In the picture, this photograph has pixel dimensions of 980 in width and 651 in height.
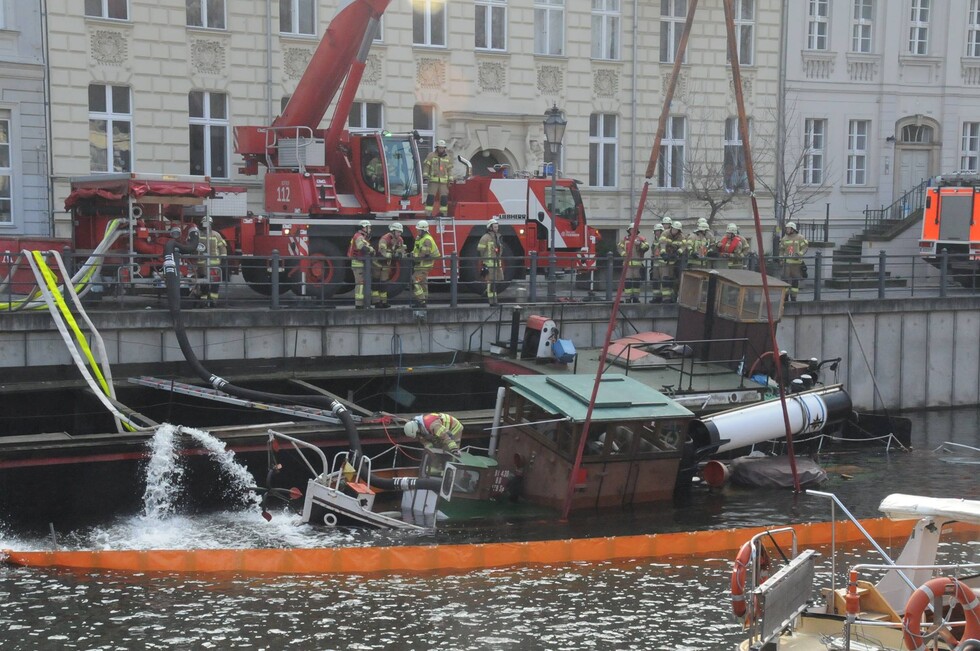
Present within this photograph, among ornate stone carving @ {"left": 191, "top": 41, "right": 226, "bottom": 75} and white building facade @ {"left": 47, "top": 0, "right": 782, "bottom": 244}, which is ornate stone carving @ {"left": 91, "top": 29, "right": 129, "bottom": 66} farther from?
ornate stone carving @ {"left": 191, "top": 41, "right": 226, "bottom": 75}

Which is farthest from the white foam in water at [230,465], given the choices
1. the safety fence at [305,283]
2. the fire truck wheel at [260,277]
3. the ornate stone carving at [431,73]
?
the ornate stone carving at [431,73]

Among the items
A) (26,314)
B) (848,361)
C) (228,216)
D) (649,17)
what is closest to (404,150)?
(228,216)

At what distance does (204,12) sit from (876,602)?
1014 inches

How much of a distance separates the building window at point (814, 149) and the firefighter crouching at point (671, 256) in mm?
16245

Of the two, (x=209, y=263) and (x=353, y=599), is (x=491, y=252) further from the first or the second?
(x=353, y=599)

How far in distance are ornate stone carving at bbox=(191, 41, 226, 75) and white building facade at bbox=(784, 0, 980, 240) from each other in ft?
58.9

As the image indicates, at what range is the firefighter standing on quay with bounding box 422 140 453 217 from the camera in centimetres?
2505

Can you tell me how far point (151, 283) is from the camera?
20891 mm

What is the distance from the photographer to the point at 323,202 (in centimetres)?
2425

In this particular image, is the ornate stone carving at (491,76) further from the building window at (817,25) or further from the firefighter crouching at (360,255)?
the firefighter crouching at (360,255)

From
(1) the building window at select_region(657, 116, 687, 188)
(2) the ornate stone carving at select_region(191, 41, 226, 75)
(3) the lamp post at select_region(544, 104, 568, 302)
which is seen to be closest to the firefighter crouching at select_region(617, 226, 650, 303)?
(3) the lamp post at select_region(544, 104, 568, 302)

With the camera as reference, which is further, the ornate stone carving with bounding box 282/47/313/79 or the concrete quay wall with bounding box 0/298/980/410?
the ornate stone carving with bounding box 282/47/313/79

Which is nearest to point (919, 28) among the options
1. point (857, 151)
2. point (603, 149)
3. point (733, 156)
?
point (857, 151)

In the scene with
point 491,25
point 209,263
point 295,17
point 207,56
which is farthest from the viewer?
point 491,25
